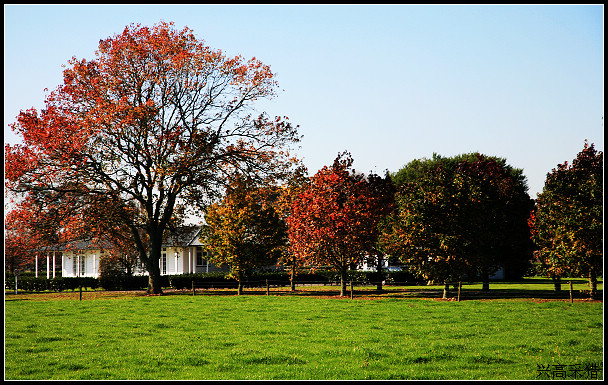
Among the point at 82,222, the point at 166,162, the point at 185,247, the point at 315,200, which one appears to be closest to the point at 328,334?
the point at 315,200

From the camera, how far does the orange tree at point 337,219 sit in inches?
1275

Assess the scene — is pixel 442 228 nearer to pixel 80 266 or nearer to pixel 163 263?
pixel 163 263

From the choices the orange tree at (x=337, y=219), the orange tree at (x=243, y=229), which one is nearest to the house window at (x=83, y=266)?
the orange tree at (x=243, y=229)

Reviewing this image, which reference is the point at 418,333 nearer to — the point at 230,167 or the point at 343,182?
the point at 343,182

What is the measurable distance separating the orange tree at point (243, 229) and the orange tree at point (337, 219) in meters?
3.47

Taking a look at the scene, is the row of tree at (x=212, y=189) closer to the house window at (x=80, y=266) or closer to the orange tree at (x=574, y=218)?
the orange tree at (x=574, y=218)

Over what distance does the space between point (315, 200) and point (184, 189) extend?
8652 mm

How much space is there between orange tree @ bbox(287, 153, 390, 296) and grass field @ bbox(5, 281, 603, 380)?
10436 mm

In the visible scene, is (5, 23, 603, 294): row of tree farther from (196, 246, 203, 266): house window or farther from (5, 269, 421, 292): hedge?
(196, 246, 203, 266): house window

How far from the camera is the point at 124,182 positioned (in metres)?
34.8

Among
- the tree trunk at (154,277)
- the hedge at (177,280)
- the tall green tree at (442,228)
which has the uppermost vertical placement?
the tall green tree at (442,228)

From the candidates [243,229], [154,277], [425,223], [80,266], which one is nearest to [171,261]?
[80,266]

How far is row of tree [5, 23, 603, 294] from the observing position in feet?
96.9

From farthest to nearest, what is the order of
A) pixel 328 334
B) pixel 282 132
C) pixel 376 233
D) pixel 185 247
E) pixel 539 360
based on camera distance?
pixel 185 247, pixel 282 132, pixel 376 233, pixel 328 334, pixel 539 360
